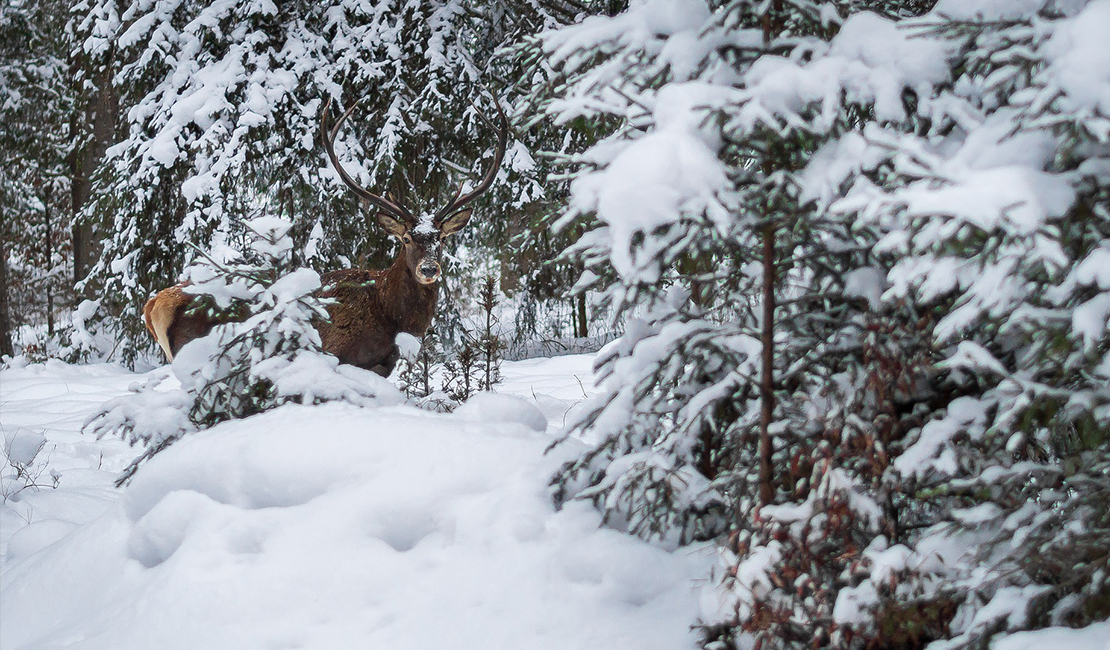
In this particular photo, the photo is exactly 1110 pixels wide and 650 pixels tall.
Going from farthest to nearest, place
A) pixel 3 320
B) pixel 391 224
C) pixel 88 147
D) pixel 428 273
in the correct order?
pixel 88 147 → pixel 3 320 → pixel 391 224 → pixel 428 273

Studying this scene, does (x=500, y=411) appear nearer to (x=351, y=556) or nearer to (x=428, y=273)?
(x=351, y=556)

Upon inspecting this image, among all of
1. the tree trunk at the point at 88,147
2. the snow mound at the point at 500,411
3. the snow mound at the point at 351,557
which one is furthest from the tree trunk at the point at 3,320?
the snow mound at the point at 500,411

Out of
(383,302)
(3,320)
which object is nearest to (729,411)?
(383,302)

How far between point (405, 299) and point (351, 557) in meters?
4.10

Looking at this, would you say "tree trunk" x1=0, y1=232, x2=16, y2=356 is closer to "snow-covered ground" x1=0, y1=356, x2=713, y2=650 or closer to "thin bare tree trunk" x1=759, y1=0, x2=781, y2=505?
"snow-covered ground" x1=0, y1=356, x2=713, y2=650

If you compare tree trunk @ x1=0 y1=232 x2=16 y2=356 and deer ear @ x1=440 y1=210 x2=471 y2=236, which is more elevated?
deer ear @ x1=440 y1=210 x2=471 y2=236

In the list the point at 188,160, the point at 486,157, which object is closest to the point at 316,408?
the point at 486,157

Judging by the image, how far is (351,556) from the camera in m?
2.65

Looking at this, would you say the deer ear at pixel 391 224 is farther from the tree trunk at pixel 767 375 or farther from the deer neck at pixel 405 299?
the tree trunk at pixel 767 375

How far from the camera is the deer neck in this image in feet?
21.7

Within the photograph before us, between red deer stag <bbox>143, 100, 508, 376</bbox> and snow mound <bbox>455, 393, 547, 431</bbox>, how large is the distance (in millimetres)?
2943

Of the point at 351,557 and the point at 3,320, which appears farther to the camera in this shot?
the point at 3,320

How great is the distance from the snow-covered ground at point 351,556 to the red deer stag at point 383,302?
3.11m

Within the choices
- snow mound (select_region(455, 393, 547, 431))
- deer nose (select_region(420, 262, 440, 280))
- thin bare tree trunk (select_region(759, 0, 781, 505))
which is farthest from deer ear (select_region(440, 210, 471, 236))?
thin bare tree trunk (select_region(759, 0, 781, 505))
